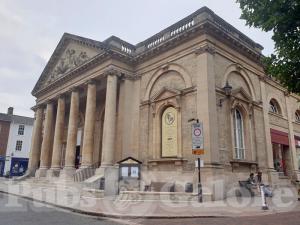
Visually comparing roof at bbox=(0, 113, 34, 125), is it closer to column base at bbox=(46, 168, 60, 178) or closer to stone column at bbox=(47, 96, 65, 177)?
stone column at bbox=(47, 96, 65, 177)

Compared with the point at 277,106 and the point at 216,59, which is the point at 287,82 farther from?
the point at 277,106

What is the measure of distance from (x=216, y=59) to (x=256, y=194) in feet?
28.6

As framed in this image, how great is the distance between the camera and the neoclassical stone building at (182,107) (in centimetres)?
1630

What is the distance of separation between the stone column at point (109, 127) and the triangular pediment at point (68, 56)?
127 inches

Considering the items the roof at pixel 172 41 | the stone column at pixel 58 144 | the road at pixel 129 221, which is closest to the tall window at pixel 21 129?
the stone column at pixel 58 144

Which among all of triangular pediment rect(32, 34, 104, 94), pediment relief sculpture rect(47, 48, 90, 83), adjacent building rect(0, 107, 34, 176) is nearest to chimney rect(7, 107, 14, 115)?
adjacent building rect(0, 107, 34, 176)

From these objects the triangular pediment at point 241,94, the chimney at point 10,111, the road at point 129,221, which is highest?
the chimney at point 10,111

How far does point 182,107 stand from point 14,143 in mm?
36470

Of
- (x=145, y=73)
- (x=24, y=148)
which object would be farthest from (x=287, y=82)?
(x=24, y=148)

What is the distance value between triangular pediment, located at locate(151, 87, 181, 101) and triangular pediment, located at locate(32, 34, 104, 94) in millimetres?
5679

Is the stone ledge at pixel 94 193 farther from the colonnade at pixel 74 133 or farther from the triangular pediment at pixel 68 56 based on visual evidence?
the triangular pediment at pixel 68 56

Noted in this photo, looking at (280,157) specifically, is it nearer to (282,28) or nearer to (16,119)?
(282,28)

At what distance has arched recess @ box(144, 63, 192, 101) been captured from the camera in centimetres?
1747

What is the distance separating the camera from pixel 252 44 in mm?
20844
